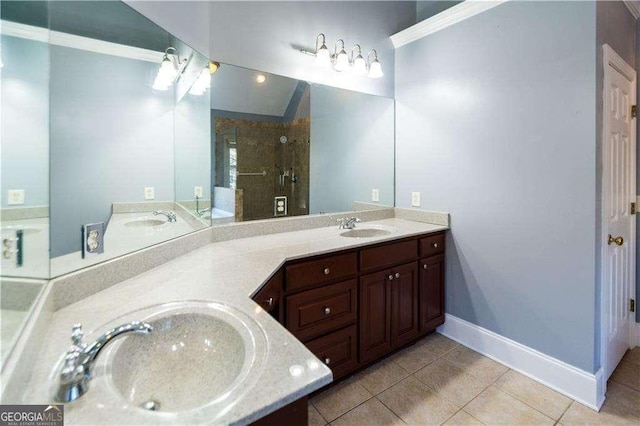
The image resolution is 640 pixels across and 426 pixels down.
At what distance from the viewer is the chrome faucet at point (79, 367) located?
595 mm

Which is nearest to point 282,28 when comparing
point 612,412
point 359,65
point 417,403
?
point 359,65

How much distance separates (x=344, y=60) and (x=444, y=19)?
0.83m

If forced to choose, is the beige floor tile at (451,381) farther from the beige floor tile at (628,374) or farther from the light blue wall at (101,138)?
the light blue wall at (101,138)

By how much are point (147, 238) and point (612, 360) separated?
2812mm

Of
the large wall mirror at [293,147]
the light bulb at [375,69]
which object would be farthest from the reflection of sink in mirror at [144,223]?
the light bulb at [375,69]

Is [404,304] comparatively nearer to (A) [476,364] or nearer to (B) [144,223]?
(A) [476,364]

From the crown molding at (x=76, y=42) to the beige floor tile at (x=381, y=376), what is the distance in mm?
2155

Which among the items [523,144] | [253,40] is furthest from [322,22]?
[523,144]

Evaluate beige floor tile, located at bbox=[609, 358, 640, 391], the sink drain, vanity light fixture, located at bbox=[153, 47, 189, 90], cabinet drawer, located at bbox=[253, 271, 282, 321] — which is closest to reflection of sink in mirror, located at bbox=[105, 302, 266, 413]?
the sink drain

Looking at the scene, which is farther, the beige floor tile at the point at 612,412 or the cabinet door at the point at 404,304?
the cabinet door at the point at 404,304

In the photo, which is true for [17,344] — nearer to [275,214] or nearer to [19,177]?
[19,177]

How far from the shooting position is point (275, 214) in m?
2.20

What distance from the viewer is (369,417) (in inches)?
64.4

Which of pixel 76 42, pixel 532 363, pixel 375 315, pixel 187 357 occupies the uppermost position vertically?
pixel 76 42
